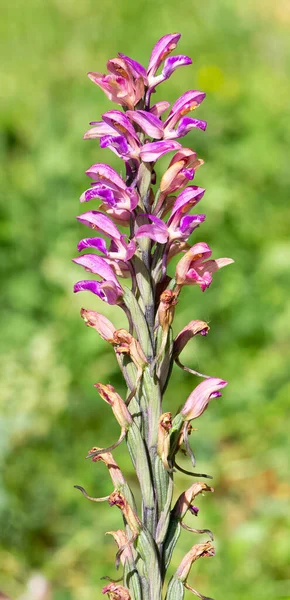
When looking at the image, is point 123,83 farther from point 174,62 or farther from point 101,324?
point 101,324

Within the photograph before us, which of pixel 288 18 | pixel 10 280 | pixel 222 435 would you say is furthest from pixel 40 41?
pixel 222 435

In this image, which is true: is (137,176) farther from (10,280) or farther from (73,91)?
(73,91)

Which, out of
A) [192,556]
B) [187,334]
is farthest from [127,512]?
[187,334]

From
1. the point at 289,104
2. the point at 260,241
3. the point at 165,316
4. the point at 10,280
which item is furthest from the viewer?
the point at 289,104

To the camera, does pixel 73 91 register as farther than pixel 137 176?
Yes

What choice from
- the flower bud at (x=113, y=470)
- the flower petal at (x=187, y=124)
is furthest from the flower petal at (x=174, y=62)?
the flower bud at (x=113, y=470)
